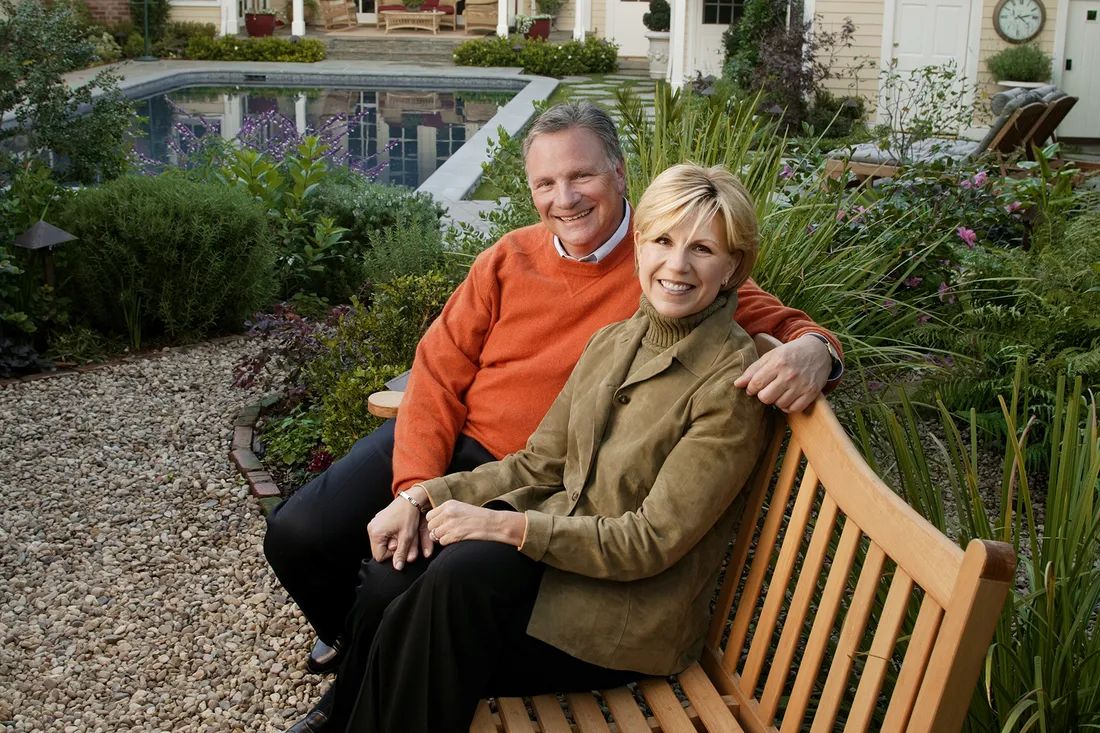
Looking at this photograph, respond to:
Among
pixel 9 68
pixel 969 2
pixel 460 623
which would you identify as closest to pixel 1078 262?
pixel 460 623

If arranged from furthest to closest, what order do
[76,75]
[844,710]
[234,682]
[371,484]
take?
[76,75]
[234,682]
[371,484]
[844,710]

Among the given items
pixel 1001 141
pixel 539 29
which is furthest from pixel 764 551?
pixel 539 29

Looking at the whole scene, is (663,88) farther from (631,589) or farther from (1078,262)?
(631,589)

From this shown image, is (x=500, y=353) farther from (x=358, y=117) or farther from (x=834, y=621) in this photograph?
(x=358, y=117)

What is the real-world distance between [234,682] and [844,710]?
1396 mm

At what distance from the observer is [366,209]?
5.80m

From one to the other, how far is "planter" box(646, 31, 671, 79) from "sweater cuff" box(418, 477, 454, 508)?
19.0m

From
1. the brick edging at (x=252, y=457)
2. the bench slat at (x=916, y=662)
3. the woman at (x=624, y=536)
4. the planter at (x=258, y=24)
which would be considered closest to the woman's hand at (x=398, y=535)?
the woman at (x=624, y=536)

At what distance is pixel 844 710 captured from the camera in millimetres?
2250

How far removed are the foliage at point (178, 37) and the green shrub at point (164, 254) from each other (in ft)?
55.7

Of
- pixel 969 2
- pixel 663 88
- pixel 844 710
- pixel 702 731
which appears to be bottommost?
pixel 844 710

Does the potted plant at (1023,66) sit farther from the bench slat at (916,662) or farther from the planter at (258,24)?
the planter at (258,24)

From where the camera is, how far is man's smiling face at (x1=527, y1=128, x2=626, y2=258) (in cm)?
234

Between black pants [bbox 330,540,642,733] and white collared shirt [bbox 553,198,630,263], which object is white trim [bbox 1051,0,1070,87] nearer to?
white collared shirt [bbox 553,198,630,263]
